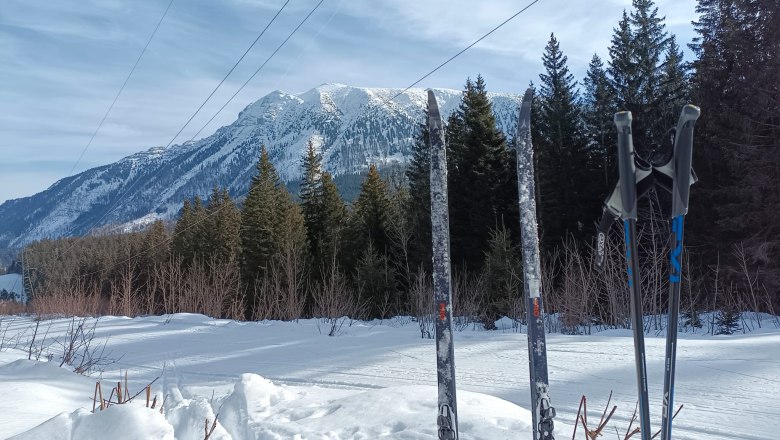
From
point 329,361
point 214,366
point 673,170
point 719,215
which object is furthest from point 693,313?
point 673,170

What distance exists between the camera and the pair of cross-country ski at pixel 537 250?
1998 mm

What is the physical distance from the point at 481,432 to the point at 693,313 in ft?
33.6

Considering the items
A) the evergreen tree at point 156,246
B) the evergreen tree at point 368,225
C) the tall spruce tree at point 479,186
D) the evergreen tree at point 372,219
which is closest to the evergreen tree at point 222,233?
the evergreen tree at point 156,246

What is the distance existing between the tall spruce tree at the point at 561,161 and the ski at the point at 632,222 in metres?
18.4

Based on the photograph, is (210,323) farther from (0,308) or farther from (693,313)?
(0,308)

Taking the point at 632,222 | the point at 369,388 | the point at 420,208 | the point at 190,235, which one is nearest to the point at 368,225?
the point at 420,208

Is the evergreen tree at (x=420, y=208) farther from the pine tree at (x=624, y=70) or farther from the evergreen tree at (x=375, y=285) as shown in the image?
the pine tree at (x=624, y=70)

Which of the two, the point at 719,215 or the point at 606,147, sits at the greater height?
the point at 606,147

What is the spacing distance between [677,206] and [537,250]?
156cm

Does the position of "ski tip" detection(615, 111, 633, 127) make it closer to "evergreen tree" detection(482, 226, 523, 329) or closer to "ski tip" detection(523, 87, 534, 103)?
"ski tip" detection(523, 87, 534, 103)

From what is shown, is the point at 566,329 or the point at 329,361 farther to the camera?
the point at 566,329

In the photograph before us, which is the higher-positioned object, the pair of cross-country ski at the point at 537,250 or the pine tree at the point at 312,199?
the pine tree at the point at 312,199

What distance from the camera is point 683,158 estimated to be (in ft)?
6.49

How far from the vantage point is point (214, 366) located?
23.5 ft
